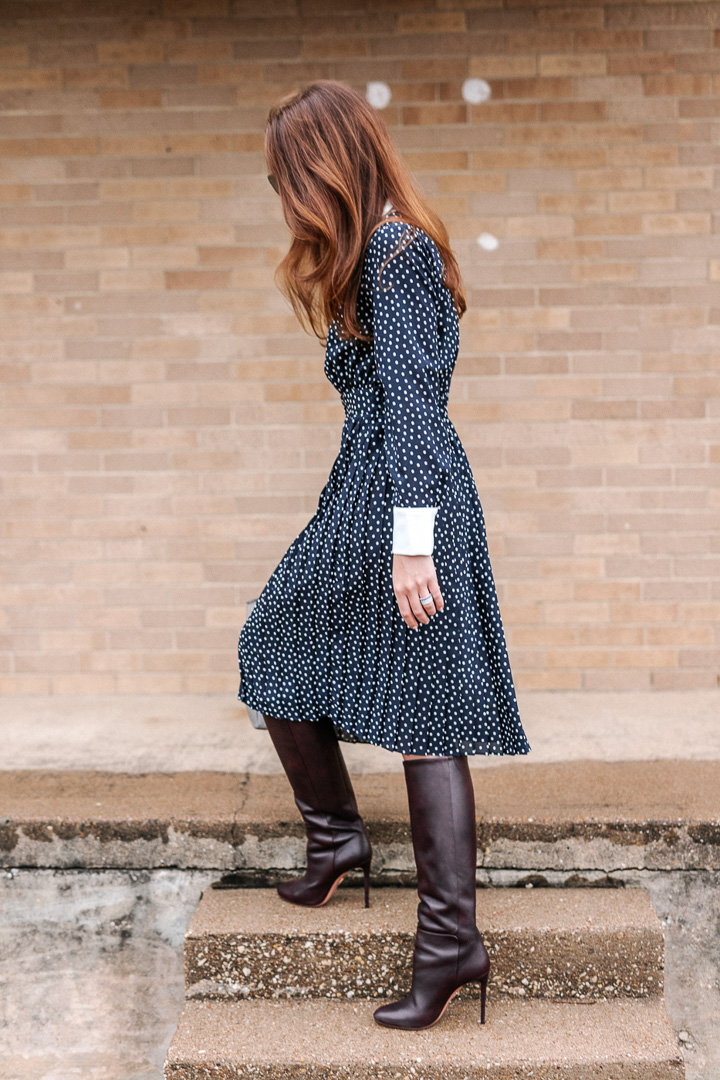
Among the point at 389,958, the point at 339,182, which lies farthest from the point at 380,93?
the point at 389,958

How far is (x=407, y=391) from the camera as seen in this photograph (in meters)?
1.69

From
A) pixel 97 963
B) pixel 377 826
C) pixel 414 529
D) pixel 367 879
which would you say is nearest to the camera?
pixel 414 529

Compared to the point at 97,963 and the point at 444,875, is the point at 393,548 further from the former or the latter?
the point at 97,963

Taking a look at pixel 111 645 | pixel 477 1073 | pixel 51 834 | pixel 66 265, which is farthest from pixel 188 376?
pixel 477 1073

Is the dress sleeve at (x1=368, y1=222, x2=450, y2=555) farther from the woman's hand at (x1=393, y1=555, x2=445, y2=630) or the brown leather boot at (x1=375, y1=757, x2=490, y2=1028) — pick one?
the brown leather boot at (x1=375, y1=757, x2=490, y2=1028)

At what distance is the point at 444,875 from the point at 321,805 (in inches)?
15.2

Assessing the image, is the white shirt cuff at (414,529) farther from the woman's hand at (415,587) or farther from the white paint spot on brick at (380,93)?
the white paint spot on brick at (380,93)

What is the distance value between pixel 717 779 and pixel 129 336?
260cm

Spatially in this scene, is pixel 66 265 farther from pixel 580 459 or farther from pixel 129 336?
pixel 580 459

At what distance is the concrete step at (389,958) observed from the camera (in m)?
2.08

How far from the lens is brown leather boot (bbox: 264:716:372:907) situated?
2.06 metres

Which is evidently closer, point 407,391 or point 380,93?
point 407,391

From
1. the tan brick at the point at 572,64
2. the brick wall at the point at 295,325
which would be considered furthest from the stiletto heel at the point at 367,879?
the tan brick at the point at 572,64

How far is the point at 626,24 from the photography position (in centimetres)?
330
